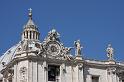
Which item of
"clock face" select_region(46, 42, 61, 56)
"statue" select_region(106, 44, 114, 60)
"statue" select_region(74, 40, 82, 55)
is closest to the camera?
"clock face" select_region(46, 42, 61, 56)

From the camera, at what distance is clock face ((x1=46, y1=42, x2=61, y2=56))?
3118 inches

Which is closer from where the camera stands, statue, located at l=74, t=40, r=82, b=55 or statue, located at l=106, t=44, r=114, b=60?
statue, located at l=74, t=40, r=82, b=55

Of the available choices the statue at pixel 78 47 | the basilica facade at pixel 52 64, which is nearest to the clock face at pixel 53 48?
the basilica facade at pixel 52 64

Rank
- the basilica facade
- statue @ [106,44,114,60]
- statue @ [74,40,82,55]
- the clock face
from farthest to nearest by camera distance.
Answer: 1. statue @ [106,44,114,60]
2. statue @ [74,40,82,55]
3. the clock face
4. the basilica facade

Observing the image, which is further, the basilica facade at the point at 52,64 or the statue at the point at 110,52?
the statue at the point at 110,52

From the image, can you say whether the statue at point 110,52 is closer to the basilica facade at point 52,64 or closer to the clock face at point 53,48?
the basilica facade at point 52,64

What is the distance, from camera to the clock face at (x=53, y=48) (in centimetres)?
7919

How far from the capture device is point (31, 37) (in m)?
82.2

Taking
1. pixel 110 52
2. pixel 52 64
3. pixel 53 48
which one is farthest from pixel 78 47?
pixel 110 52

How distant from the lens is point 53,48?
79.9m

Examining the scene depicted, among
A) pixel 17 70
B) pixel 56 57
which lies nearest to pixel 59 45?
pixel 56 57

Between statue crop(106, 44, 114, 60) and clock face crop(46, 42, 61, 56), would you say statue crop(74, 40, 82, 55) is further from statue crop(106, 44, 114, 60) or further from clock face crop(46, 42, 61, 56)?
statue crop(106, 44, 114, 60)

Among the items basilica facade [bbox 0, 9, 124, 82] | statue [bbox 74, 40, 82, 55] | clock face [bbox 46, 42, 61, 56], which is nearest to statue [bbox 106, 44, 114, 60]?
basilica facade [bbox 0, 9, 124, 82]

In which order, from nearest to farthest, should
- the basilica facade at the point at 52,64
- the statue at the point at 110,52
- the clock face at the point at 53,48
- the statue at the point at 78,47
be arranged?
the basilica facade at the point at 52,64
the clock face at the point at 53,48
the statue at the point at 78,47
the statue at the point at 110,52
